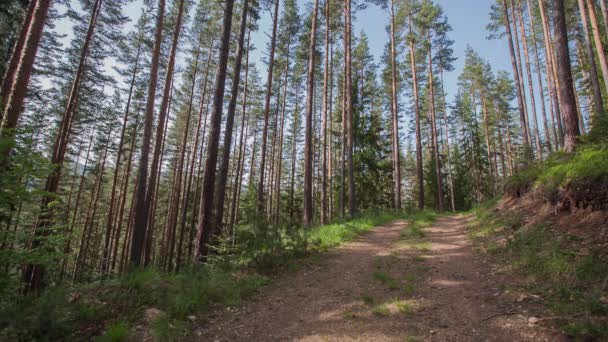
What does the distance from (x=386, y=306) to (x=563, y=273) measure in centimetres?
271

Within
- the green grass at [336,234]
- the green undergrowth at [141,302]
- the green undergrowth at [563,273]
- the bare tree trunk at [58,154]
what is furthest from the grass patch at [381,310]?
the bare tree trunk at [58,154]

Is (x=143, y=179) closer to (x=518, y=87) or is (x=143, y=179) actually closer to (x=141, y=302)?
(x=141, y=302)

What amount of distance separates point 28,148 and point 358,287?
6.21 metres

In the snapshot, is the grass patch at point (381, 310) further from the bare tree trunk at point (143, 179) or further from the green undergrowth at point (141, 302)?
the bare tree trunk at point (143, 179)

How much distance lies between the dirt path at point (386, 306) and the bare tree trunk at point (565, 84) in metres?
4.59

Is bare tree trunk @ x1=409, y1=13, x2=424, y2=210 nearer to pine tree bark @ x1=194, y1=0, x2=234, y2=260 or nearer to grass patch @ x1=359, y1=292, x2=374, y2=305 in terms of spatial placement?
pine tree bark @ x1=194, y1=0, x2=234, y2=260

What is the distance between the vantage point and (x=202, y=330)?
399 cm

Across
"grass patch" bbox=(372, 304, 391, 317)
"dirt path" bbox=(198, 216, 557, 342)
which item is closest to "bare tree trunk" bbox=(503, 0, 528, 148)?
"dirt path" bbox=(198, 216, 557, 342)

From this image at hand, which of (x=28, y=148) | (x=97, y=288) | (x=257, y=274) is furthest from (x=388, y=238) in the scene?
(x=28, y=148)

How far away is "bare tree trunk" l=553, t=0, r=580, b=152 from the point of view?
7582 millimetres

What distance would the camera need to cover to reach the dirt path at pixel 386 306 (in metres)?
3.55

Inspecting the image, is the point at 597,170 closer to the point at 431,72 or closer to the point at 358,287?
the point at 358,287

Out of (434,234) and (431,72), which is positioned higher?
(431,72)

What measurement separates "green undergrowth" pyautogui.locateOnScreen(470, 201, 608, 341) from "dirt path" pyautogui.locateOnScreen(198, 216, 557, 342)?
13.8 inches
